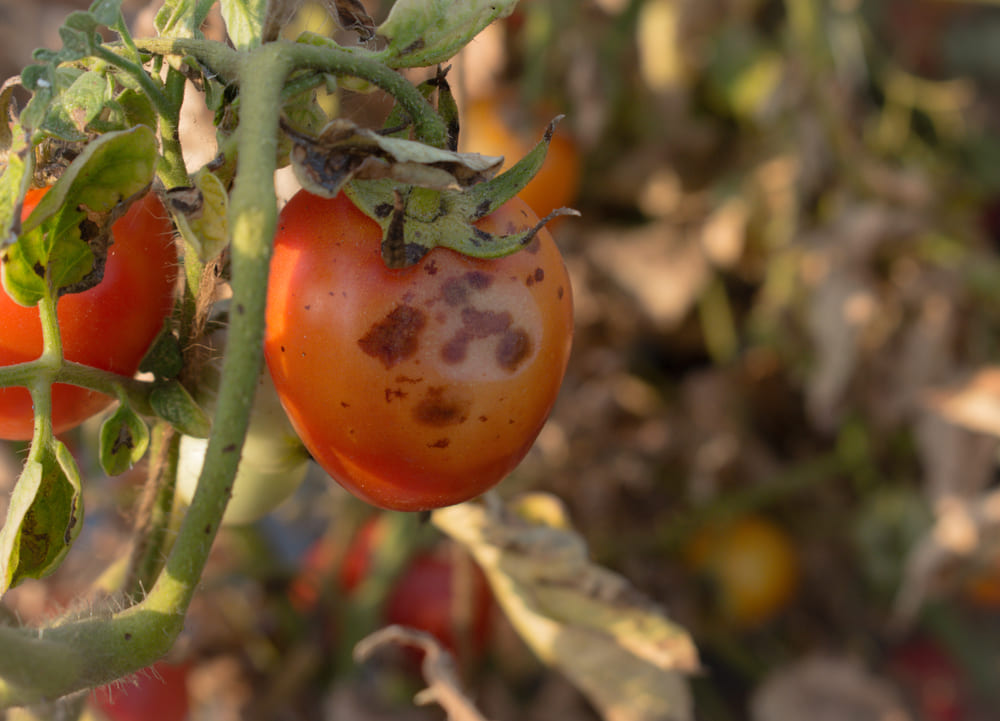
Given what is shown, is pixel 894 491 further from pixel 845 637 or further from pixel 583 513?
pixel 583 513

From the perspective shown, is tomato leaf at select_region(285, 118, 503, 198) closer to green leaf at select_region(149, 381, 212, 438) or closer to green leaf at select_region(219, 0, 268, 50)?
green leaf at select_region(219, 0, 268, 50)

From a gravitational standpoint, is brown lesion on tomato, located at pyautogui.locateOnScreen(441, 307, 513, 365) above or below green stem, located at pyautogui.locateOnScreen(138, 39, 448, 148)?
below

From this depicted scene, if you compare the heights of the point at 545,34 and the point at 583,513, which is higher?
the point at 545,34

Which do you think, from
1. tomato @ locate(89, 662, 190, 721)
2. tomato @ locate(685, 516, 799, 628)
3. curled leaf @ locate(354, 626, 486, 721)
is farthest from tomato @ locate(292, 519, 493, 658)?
curled leaf @ locate(354, 626, 486, 721)

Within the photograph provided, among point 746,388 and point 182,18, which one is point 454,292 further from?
point 746,388

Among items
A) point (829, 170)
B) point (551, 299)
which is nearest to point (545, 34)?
point (829, 170)

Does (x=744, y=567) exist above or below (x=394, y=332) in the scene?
below

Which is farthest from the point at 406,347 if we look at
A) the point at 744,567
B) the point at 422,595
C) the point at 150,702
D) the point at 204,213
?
the point at 744,567
